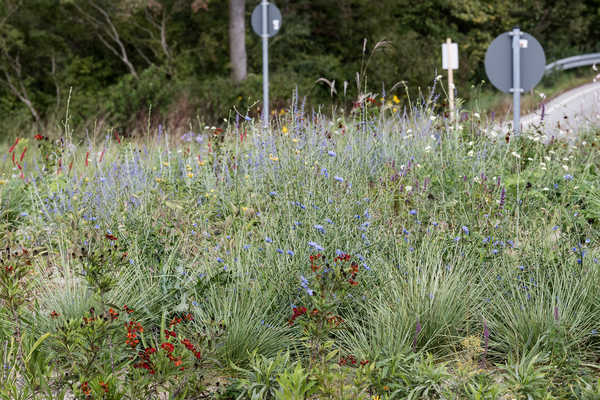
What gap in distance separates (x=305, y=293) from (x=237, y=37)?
17.2m

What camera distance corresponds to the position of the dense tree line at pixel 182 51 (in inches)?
798

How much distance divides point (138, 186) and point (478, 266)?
9.29 feet

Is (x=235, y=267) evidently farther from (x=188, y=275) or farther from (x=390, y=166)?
(x=390, y=166)

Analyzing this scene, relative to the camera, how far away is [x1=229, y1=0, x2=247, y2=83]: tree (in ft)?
Result: 65.7

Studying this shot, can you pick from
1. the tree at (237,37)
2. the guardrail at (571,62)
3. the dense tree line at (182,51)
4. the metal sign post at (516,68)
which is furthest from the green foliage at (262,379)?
the guardrail at (571,62)

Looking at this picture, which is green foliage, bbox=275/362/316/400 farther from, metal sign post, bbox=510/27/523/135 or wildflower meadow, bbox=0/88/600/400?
metal sign post, bbox=510/27/523/135

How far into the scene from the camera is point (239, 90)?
18922 millimetres

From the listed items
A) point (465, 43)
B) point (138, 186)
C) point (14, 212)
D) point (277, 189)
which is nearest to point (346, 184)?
point (277, 189)

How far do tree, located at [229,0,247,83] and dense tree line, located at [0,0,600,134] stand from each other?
28mm

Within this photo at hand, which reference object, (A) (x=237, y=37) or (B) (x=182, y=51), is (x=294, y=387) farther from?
(B) (x=182, y=51)

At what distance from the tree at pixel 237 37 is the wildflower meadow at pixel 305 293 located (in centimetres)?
1456

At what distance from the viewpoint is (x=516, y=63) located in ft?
27.5

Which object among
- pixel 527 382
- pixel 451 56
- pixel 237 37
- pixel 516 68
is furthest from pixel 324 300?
pixel 237 37

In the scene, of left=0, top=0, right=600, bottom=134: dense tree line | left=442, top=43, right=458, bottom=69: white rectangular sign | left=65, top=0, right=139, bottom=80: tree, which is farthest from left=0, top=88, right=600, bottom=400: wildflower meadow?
left=65, top=0, right=139, bottom=80: tree
